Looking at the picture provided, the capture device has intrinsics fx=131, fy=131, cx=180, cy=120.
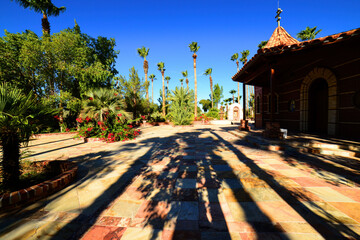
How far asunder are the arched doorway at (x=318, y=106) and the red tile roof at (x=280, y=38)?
3293 mm

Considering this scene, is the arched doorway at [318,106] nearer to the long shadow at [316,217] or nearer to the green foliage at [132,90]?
the long shadow at [316,217]

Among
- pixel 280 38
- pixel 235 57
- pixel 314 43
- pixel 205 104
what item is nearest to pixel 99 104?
pixel 314 43

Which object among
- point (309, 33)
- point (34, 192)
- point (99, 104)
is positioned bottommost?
point (34, 192)

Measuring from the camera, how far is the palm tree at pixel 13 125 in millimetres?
2188

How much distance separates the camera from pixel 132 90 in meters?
16.7

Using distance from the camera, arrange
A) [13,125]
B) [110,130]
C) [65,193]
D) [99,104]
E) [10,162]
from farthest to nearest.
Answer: [110,130]
[99,104]
[65,193]
[10,162]
[13,125]

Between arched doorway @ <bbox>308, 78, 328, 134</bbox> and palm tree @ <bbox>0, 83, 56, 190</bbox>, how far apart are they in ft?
33.8

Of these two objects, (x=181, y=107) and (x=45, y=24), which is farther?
(x=181, y=107)

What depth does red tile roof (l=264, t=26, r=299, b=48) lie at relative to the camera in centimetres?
812

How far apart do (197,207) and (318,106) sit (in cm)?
837

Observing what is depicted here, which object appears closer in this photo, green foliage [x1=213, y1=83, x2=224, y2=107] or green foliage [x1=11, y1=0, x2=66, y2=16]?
green foliage [x1=11, y1=0, x2=66, y2=16]

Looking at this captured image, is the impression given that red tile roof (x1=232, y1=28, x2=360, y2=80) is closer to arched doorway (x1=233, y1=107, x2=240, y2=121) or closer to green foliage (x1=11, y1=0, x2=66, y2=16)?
green foliage (x1=11, y1=0, x2=66, y2=16)

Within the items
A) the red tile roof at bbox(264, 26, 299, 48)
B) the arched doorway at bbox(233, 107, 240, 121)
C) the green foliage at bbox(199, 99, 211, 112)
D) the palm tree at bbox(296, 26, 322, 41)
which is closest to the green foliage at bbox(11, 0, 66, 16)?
the red tile roof at bbox(264, 26, 299, 48)

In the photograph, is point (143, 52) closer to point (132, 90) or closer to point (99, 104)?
point (132, 90)
